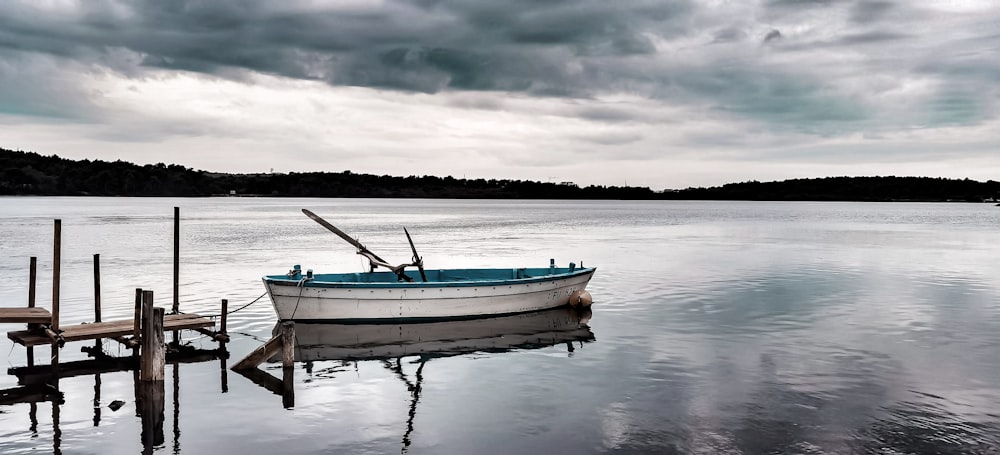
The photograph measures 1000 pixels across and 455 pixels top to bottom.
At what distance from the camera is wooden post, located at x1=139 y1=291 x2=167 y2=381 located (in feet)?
54.9

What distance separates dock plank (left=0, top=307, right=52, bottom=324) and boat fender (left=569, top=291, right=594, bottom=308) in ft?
58.4

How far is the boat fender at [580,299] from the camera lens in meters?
29.4

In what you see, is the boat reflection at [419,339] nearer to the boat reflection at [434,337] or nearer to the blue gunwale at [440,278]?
the boat reflection at [434,337]

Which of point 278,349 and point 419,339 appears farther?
point 419,339

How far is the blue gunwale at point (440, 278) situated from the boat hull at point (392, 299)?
0.11ft

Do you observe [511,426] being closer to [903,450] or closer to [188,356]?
[903,450]

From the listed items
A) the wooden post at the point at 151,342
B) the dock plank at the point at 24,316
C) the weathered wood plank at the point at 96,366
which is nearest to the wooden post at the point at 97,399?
the weathered wood plank at the point at 96,366

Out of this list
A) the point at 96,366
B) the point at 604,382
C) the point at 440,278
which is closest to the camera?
the point at 604,382

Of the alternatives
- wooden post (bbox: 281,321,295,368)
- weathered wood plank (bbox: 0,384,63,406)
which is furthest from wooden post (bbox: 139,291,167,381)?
wooden post (bbox: 281,321,295,368)

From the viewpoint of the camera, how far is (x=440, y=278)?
98.2 feet

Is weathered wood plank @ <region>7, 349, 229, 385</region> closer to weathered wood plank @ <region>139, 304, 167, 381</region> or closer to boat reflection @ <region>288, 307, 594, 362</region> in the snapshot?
boat reflection @ <region>288, 307, 594, 362</region>

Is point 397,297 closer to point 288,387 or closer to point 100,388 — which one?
point 288,387

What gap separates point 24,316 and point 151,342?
461cm

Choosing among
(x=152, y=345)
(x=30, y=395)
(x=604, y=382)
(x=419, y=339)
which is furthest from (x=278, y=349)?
(x=604, y=382)
